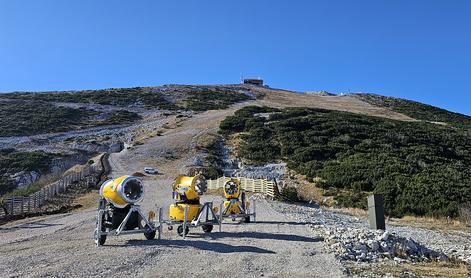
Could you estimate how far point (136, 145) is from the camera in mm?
52938

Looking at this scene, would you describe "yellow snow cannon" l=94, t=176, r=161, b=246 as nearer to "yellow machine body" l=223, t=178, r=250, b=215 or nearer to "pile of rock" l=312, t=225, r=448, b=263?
"pile of rock" l=312, t=225, r=448, b=263

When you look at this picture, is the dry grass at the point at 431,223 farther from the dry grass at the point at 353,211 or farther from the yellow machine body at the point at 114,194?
the yellow machine body at the point at 114,194

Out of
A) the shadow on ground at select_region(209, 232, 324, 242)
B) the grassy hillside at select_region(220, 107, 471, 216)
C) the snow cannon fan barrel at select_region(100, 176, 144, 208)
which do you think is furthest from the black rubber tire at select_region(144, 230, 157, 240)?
the grassy hillside at select_region(220, 107, 471, 216)

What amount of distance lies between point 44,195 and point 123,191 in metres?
16.2

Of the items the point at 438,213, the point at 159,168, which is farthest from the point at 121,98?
the point at 438,213

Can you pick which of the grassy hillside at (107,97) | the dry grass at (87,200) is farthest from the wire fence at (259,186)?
the grassy hillside at (107,97)

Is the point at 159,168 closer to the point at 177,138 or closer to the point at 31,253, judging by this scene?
Result: the point at 177,138

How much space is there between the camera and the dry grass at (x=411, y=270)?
10.0m

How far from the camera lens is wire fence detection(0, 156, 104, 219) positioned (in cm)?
2356

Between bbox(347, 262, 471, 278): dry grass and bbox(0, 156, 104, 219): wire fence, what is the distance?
1799 cm

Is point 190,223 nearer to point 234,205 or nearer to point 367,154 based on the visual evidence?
point 234,205

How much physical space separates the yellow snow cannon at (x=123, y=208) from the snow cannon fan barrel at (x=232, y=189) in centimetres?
583

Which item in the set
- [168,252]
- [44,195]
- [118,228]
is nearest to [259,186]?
[44,195]

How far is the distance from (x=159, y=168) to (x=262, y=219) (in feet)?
82.7
